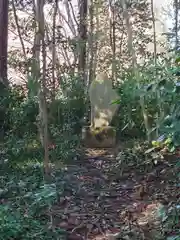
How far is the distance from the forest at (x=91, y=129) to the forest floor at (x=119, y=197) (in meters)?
0.01

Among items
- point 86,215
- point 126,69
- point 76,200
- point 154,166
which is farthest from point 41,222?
point 126,69

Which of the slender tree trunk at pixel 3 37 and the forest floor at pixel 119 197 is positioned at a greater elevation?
the slender tree trunk at pixel 3 37

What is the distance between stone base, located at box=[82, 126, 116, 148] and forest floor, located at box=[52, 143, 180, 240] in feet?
1.80

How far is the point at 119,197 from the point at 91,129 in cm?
243

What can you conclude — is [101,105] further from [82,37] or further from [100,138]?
[82,37]

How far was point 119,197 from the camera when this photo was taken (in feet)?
12.9

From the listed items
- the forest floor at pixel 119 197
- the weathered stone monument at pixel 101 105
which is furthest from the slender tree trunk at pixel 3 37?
the forest floor at pixel 119 197

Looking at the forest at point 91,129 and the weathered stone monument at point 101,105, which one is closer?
the forest at point 91,129

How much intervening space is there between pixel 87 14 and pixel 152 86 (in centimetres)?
623

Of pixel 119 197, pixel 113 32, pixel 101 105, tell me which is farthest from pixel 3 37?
pixel 119 197

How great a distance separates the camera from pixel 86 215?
3422 mm

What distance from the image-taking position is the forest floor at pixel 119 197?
290 centimetres

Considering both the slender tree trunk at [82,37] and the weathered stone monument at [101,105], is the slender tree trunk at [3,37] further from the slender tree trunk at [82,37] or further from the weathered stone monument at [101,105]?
the weathered stone monument at [101,105]

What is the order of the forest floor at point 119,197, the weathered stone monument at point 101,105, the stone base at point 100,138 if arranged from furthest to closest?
the weathered stone monument at point 101,105 < the stone base at point 100,138 < the forest floor at point 119,197
